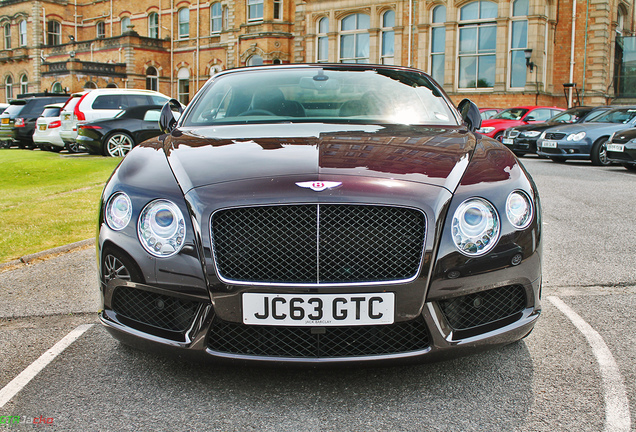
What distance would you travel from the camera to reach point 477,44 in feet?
108

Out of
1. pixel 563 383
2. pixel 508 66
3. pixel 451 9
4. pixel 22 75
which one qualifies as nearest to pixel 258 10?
pixel 451 9

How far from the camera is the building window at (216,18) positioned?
46.5 meters

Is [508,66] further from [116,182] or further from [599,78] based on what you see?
[116,182]

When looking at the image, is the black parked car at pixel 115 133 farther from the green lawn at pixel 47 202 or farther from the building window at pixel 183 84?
the building window at pixel 183 84

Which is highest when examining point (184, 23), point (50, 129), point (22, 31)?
point (22, 31)

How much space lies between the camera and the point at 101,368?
→ 302 centimetres

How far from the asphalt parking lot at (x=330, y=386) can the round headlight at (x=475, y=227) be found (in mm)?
634

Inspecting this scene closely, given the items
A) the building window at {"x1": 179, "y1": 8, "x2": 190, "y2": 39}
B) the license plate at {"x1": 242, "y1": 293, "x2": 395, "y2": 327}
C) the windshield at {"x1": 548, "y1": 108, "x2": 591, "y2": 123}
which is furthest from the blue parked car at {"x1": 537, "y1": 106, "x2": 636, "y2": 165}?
the building window at {"x1": 179, "y1": 8, "x2": 190, "y2": 39}

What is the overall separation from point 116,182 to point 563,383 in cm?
219

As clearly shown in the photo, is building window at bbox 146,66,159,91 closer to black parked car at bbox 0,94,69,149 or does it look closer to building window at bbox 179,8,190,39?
building window at bbox 179,8,190,39

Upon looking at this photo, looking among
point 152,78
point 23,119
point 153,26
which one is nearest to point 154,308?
point 23,119

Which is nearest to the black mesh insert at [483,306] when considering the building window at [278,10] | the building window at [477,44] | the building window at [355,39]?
the building window at [477,44]

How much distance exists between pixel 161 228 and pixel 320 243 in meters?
0.68

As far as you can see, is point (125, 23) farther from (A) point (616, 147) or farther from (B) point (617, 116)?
(A) point (616, 147)
